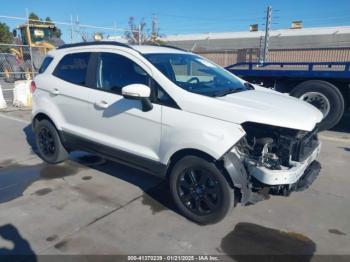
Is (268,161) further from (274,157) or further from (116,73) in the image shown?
(116,73)

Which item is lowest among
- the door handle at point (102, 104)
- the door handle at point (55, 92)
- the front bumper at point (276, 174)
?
the front bumper at point (276, 174)

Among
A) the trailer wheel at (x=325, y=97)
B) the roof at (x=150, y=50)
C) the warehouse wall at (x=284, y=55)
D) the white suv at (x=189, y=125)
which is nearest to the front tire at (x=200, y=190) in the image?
the white suv at (x=189, y=125)

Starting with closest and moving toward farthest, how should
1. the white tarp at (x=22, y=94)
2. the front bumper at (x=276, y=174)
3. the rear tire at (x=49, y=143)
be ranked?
the front bumper at (x=276, y=174), the rear tire at (x=49, y=143), the white tarp at (x=22, y=94)

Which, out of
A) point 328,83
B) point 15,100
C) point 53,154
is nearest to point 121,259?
point 53,154

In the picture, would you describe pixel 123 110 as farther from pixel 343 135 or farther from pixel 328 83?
pixel 343 135

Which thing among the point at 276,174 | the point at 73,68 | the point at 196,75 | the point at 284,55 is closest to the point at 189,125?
the point at 276,174

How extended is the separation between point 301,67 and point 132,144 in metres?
4.93

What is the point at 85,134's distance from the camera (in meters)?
4.19

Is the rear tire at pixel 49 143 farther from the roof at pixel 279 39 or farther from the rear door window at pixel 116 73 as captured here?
the roof at pixel 279 39

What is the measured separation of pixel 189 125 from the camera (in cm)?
308

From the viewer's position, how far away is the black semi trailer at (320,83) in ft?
20.5

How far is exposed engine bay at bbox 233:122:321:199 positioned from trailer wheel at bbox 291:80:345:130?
3648 millimetres

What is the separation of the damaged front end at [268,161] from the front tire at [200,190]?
164mm

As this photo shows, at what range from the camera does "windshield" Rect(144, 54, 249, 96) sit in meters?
3.51
